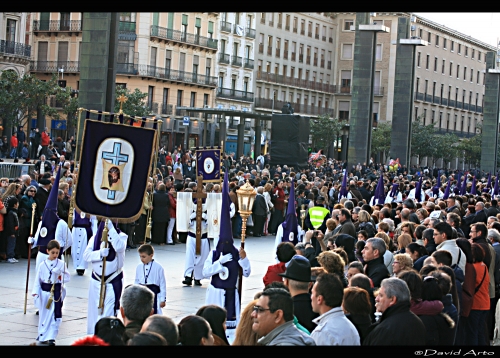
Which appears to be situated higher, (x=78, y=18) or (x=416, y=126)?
(x=78, y=18)

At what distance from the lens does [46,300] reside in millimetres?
10898

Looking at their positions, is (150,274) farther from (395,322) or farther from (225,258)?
(395,322)

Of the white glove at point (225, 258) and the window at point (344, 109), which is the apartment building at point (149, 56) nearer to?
the window at point (344, 109)

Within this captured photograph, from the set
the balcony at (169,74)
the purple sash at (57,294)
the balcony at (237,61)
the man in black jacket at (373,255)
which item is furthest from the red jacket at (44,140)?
the balcony at (237,61)

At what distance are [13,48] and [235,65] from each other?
82.1 feet

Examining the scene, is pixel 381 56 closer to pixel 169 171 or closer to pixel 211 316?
pixel 169 171

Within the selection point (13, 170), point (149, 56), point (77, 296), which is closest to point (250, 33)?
point (149, 56)

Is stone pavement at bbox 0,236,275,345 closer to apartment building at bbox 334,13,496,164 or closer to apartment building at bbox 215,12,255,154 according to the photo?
apartment building at bbox 215,12,255,154

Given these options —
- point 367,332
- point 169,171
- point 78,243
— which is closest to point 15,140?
point 169,171

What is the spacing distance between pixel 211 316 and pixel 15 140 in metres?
31.2

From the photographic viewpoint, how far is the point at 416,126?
7138cm

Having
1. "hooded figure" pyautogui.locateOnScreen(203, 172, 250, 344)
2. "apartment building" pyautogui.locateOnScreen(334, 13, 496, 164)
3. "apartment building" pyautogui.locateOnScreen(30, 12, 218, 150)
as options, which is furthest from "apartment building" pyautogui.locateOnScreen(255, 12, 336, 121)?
"hooded figure" pyautogui.locateOnScreen(203, 172, 250, 344)

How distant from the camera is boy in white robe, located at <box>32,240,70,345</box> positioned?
10.8 metres

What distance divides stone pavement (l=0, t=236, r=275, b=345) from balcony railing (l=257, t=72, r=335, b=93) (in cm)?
5914
